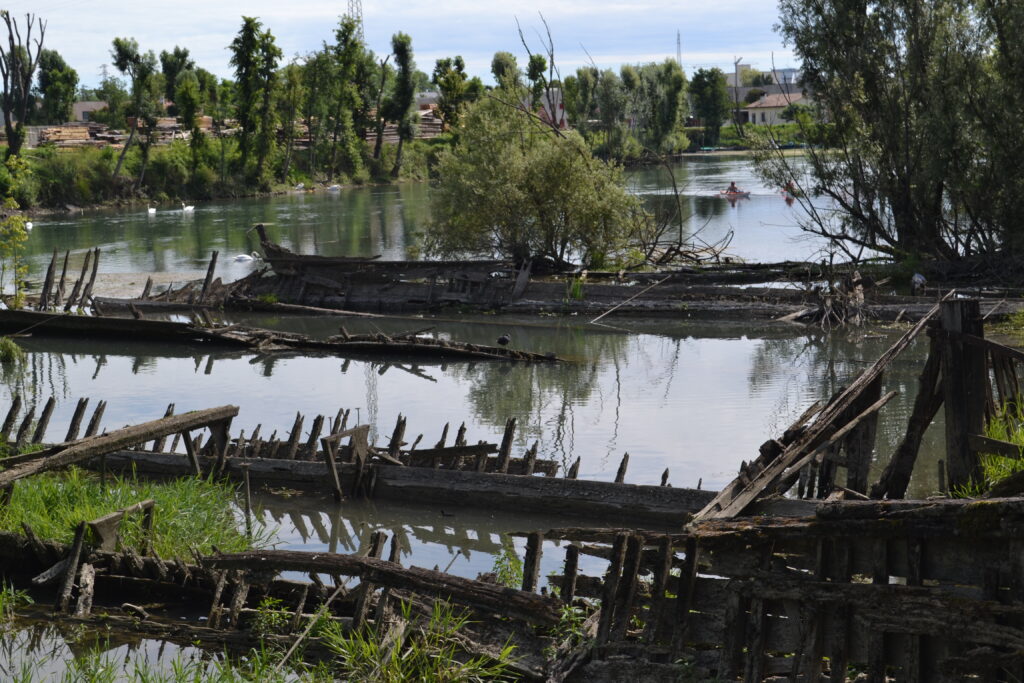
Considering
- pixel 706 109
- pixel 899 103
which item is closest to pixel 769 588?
pixel 899 103

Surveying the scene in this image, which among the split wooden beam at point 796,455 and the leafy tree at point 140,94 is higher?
the leafy tree at point 140,94

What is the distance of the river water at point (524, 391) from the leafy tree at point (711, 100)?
91.0 meters

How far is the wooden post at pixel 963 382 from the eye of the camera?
28.5 ft

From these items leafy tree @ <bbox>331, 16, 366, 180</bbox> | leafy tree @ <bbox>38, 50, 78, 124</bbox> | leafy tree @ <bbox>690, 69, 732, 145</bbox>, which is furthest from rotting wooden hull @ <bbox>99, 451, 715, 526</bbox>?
leafy tree @ <bbox>690, 69, 732, 145</bbox>

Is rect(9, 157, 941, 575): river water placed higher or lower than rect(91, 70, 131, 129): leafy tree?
lower

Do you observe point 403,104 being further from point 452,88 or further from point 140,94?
point 140,94

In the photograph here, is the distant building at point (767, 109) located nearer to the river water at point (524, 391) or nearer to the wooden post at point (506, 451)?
the river water at point (524, 391)

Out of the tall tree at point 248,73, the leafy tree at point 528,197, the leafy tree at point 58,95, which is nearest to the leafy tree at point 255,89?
the tall tree at point 248,73

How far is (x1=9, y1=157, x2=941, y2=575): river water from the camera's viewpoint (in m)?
12.0

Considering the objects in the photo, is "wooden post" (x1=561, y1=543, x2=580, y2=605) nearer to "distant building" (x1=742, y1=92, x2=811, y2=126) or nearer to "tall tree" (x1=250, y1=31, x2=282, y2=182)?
"tall tree" (x1=250, y1=31, x2=282, y2=182)

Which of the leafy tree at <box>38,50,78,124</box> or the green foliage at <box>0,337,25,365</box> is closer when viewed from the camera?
the green foliage at <box>0,337,25,365</box>

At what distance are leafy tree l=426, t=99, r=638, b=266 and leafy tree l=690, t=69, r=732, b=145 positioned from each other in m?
84.2

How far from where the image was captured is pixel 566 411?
17562 mm

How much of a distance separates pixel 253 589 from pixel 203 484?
312cm
